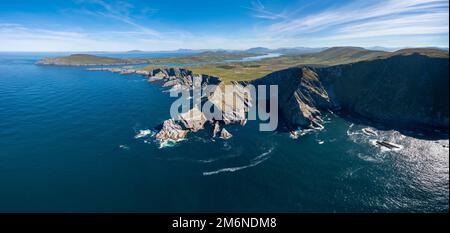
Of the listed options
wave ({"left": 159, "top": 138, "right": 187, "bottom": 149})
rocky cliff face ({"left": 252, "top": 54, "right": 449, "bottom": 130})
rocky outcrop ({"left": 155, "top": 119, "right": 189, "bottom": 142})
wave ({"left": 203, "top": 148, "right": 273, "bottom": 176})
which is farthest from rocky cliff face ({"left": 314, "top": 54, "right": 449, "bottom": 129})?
wave ({"left": 159, "top": 138, "right": 187, "bottom": 149})

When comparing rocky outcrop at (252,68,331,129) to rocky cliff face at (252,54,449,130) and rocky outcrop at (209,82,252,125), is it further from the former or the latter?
rocky outcrop at (209,82,252,125)

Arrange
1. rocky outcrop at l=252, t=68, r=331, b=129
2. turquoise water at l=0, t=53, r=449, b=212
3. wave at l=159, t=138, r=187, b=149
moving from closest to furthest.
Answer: turquoise water at l=0, t=53, r=449, b=212
wave at l=159, t=138, r=187, b=149
rocky outcrop at l=252, t=68, r=331, b=129

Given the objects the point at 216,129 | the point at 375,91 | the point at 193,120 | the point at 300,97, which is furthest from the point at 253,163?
the point at 375,91

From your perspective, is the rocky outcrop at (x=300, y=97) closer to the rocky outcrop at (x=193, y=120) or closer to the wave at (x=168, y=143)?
the rocky outcrop at (x=193, y=120)

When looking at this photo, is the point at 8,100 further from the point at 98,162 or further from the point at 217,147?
the point at 217,147

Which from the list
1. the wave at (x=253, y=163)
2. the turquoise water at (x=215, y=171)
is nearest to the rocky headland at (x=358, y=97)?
the turquoise water at (x=215, y=171)
